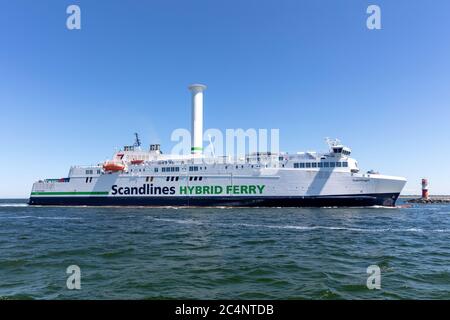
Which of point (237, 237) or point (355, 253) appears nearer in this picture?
point (355, 253)

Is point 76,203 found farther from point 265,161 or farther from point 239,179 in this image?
point 265,161

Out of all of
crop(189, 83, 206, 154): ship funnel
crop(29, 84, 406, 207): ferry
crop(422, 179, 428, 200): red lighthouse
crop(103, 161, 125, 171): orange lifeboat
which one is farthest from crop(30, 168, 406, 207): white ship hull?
crop(422, 179, 428, 200): red lighthouse

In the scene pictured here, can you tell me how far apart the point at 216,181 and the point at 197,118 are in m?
15.5

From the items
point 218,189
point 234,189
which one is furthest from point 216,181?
point 234,189

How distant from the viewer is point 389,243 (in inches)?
646

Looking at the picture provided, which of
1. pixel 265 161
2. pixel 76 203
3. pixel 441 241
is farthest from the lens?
pixel 76 203

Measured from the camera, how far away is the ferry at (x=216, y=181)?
39.3m

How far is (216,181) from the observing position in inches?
1726

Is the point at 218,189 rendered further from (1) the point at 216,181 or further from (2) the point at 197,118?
(2) the point at 197,118

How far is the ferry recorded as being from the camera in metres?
39.3

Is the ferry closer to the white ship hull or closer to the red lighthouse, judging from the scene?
the white ship hull
